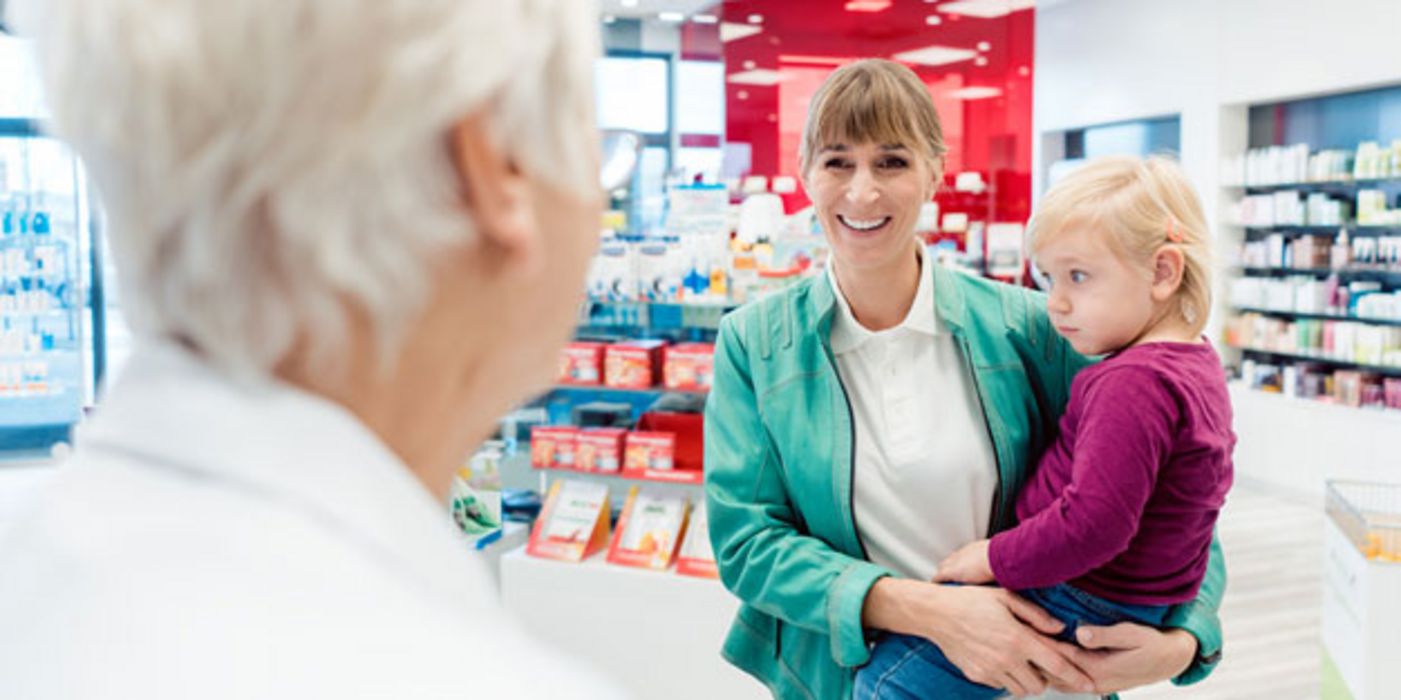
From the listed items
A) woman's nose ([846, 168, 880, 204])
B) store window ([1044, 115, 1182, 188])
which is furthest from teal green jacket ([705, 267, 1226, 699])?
store window ([1044, 115, 1182, 188])

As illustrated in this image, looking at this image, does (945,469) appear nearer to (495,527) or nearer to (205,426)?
(205,426)

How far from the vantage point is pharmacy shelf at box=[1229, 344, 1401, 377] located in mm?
8977

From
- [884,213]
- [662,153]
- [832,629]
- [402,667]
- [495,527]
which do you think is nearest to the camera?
[402,667]

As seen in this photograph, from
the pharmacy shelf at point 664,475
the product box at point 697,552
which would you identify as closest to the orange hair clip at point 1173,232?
the product box at point 697,552

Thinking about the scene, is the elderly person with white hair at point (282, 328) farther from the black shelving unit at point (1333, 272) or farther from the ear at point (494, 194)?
the black shelving unit at point (1333, 272)

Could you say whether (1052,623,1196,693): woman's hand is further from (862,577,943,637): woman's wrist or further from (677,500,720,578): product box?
(677,500,720,578): product box

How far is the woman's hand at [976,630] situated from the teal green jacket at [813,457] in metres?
0.04

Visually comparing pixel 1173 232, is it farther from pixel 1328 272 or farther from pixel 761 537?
pixel 1328 272

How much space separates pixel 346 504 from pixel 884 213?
141cm

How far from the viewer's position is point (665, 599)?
4.12m

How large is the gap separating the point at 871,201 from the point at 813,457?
400 mm

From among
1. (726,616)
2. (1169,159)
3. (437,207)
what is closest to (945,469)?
(1169,159)

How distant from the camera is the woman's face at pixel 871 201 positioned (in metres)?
1.87

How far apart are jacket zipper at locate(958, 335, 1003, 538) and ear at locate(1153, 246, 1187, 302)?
0.95 feet
